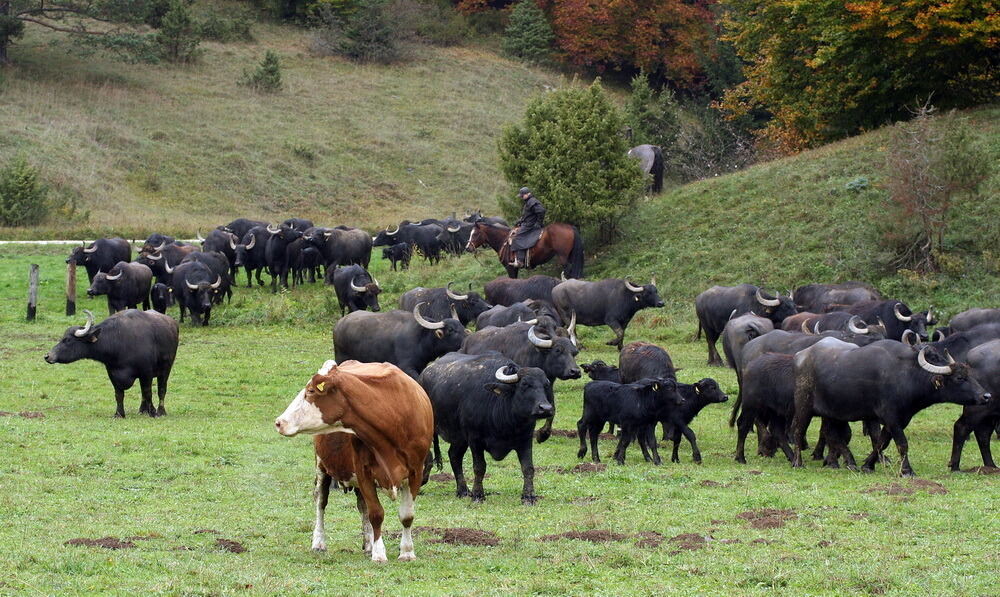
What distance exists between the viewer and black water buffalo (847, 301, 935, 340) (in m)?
23.3

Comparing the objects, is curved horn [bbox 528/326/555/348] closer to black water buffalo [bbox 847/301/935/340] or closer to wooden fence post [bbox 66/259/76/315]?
black water buffalo [bbox 847/301/935/340]

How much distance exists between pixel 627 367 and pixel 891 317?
24.3 ft

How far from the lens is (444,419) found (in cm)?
1398

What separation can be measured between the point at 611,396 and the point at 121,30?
6850 cm

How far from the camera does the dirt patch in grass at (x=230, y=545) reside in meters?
10.7

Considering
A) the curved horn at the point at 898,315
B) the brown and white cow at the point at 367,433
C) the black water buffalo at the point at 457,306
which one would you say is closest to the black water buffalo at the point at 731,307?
the curved horn at the point at 898,315

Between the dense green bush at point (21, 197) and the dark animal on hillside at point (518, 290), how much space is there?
92.3 ft

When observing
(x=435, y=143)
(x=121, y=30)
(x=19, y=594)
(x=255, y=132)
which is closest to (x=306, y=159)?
(x=255, y=132)

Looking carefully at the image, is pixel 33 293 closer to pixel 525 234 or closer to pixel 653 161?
pixel 525 234

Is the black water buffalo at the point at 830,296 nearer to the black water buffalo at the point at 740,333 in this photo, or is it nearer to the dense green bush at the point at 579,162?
the black water buffalo at the point at 740,333

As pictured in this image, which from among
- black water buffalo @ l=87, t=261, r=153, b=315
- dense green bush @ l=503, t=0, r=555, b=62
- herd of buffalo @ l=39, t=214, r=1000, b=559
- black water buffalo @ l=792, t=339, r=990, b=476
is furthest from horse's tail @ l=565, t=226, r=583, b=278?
dense green bush @ l=503, t=0, r=555, b=62

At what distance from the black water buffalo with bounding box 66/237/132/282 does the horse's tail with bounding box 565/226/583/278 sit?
14217mm

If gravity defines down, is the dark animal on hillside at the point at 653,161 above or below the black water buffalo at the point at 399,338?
above

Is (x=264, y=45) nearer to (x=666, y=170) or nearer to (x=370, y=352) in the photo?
(x=666, y=170)
